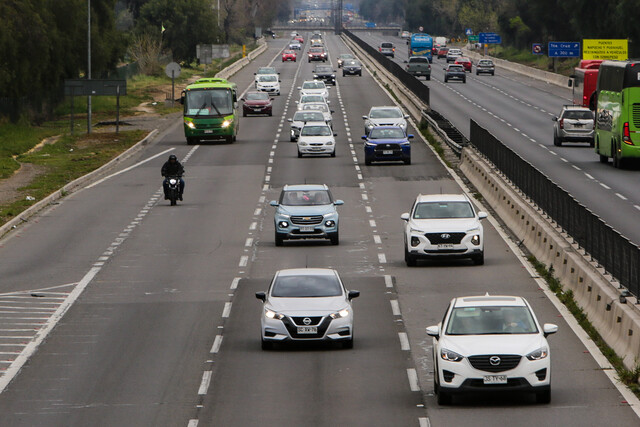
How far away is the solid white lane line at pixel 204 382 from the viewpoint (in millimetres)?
18344

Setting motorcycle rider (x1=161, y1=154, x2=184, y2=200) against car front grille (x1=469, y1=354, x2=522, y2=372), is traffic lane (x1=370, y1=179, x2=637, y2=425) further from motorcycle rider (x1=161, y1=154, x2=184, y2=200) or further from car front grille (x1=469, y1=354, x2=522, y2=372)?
motorcycle rider (x1=161, y1=154, x2=184, y2=200)

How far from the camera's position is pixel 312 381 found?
1894cm

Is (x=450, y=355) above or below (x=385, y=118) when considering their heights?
above

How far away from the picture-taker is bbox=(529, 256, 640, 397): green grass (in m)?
18.1

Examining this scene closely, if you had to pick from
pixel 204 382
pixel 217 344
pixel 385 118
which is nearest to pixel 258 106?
pixel 385 118

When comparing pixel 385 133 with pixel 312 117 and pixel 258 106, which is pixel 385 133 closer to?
pixel 312 117

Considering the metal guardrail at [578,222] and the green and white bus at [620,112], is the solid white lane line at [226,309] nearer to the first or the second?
the metal guardrail at [578,222]

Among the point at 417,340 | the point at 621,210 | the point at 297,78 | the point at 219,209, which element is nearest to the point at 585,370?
the point at 417,340

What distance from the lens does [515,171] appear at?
38.8 m

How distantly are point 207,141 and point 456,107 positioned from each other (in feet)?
76.1

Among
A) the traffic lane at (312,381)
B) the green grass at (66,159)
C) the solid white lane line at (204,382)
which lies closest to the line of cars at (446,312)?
the traffic lane at (312,381)

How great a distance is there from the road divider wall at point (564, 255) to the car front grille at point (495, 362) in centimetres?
269

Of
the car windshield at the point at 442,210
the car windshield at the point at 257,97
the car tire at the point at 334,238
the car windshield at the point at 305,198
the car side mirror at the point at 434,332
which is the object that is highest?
the car side mirror at the point at 434,332

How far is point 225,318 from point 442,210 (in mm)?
7831
